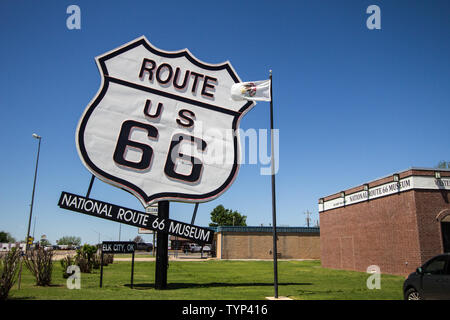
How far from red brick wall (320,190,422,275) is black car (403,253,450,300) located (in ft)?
41.7

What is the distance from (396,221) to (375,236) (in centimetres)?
272

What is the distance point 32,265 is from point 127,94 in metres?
8.83

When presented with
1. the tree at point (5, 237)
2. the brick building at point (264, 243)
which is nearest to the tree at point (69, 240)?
the tree at point (5, 237)

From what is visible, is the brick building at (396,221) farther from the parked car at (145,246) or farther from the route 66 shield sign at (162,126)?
the parked car at (145,246)

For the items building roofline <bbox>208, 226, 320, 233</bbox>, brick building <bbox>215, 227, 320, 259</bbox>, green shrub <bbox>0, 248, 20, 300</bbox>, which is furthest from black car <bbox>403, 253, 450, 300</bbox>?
building roofline <bbox>208, 226, 320, 233</bbox>

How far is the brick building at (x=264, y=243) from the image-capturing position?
54.4 m

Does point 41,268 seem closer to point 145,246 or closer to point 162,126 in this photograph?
point 162,126

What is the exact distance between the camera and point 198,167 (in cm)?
1591

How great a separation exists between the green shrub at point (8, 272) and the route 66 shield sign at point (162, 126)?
391cm

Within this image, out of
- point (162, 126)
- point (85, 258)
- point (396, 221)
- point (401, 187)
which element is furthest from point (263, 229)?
point (162, 126)

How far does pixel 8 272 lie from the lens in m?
12.2

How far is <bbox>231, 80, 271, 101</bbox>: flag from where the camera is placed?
51.6 ft
